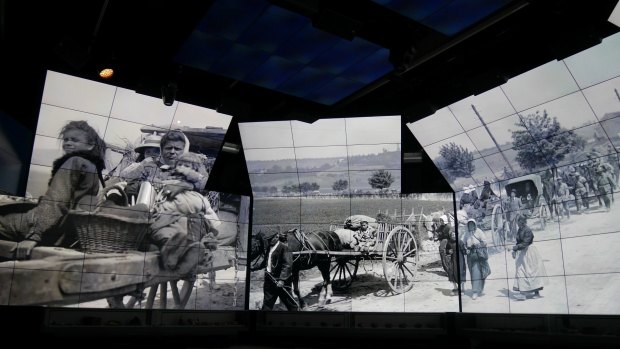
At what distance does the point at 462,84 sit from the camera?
10.8 meters

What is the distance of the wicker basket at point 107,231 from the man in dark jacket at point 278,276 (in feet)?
12.8

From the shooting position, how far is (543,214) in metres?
12.9

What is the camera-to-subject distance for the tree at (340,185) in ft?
50.0

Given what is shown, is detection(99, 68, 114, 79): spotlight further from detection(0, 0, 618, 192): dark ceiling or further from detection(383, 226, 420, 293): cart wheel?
detection(383, 226, 420, 293): cart wheel

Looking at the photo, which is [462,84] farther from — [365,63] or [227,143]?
[227,143]

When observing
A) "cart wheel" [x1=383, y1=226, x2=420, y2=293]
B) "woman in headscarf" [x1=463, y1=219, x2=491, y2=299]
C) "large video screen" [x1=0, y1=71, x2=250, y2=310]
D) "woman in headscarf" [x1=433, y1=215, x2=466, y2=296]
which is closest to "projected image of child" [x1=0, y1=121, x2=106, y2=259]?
"large video screen" [x1=0, y1=71, x2=250, y2=310]

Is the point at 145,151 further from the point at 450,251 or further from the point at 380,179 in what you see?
the point at 450,251

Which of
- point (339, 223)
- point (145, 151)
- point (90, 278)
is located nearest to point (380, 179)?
point (339, 223)

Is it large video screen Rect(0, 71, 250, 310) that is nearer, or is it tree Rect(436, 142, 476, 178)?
large video screen Rect(0, 71, 250, 310)

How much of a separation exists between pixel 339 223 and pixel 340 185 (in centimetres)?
120

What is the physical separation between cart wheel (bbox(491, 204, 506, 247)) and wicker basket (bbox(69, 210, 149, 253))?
9.84 m

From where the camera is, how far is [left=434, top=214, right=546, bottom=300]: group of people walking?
12.9m

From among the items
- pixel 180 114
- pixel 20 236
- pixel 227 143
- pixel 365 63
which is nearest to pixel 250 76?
pixel 365 63

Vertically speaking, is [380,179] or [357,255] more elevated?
[380,179]
